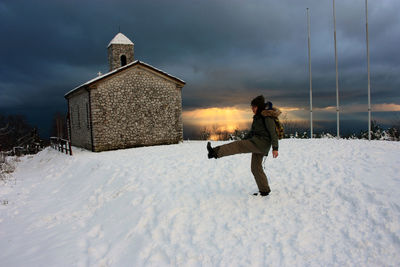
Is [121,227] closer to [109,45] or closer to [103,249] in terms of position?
[103,249]

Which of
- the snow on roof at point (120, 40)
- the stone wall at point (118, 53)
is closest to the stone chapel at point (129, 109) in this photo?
the stone wall at point (118, 53)

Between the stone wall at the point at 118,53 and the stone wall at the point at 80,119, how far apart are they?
4.06 meters

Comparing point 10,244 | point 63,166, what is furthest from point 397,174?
point 63,166

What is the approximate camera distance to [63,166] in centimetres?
1459

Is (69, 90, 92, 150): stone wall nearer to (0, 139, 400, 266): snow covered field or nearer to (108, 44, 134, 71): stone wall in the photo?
(108, 44, 134, 71): stone wall

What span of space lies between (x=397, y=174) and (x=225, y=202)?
15.9 feet

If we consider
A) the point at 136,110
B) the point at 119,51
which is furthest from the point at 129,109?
the point at 119,51

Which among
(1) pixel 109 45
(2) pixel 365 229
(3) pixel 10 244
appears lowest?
(3) pixel 10 244

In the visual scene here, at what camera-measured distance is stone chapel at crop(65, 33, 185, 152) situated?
16.6 m

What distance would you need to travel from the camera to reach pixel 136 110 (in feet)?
58.0

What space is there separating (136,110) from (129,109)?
0.50 metres

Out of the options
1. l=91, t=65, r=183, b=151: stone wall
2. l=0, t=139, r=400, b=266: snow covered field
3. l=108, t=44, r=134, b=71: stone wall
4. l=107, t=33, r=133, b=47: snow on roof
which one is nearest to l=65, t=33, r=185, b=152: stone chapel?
l=91, t=65, r=183, b=151: stone wall

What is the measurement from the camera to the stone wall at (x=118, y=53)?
20938 millimetres

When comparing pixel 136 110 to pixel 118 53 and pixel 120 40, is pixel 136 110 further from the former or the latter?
pixel 120 40
